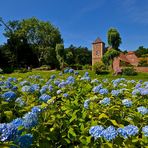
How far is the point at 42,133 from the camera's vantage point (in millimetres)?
2131

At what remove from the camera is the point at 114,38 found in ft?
111

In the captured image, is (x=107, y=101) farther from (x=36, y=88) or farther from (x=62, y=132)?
(x=36, y=88)

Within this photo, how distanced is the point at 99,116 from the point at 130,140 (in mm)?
485

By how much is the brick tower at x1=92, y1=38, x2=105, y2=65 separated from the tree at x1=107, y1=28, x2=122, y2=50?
2171 centimetres

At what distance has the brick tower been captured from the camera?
2226 inches

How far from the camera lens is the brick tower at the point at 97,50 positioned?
56531 mm

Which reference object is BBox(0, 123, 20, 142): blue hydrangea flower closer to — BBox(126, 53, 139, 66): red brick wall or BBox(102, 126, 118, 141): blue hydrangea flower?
BBox(102, 126, 118, 141): blue hydrangea flower

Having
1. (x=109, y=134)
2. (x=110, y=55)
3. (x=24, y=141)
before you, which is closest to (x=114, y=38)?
(x=110, y=55)

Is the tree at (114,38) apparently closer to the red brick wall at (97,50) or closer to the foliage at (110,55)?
the foliage at (110,55)

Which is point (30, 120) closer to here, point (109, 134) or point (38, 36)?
point (109, 134)

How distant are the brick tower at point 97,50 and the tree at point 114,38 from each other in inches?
855

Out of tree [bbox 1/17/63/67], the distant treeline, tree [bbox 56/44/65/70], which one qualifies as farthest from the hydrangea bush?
tree [bbox 1/17/63/67]

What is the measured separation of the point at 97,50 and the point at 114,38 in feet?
76.9

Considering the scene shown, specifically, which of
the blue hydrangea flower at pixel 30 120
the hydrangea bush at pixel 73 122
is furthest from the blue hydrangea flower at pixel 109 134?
the blue hydrangea flower at pixel 30 120
